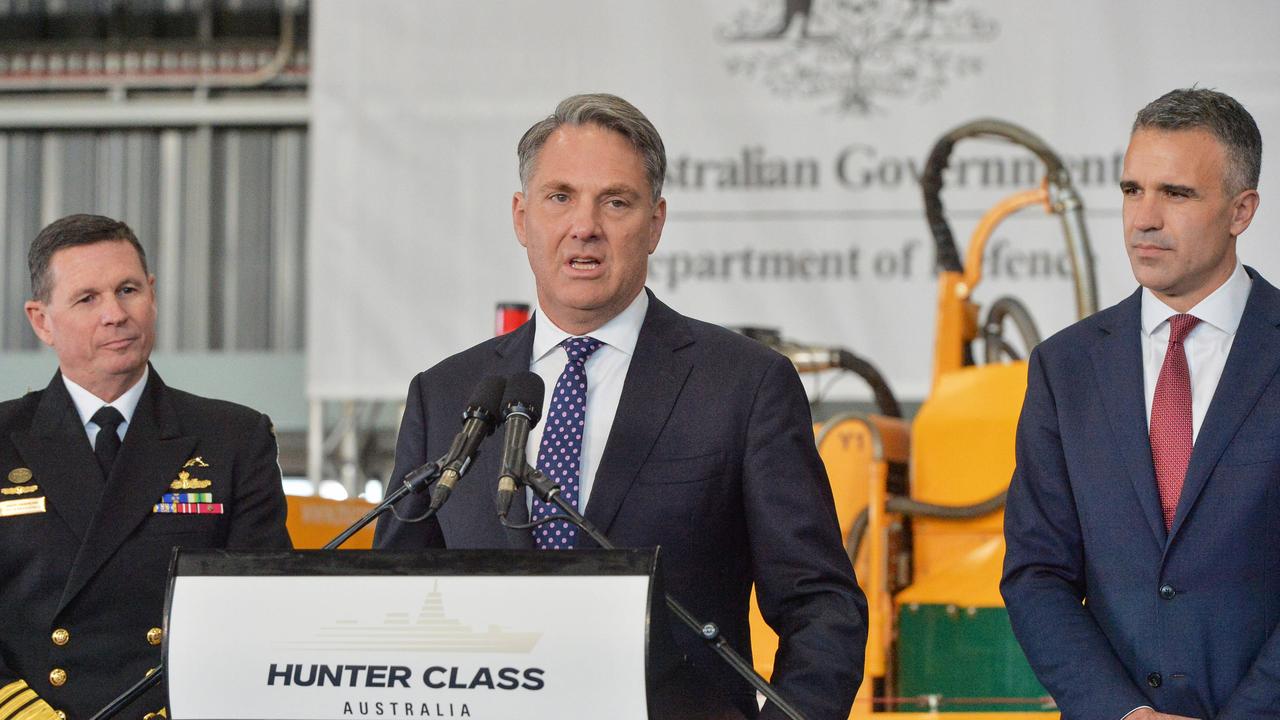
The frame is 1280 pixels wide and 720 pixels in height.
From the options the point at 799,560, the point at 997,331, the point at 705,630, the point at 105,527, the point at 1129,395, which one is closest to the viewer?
the point at 705,630

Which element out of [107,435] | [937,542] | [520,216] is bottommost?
[937,542]

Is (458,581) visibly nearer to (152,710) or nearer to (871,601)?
(152,710)

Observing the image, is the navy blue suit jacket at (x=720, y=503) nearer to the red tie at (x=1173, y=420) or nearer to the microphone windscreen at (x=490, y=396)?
the microphone windscreen at (x=490, y=396)

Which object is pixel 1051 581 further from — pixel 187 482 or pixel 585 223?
pixel 187 482

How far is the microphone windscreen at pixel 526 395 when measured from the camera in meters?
1.79

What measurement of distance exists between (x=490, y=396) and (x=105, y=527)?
1075 mm

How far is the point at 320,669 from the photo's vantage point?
68.1 inches

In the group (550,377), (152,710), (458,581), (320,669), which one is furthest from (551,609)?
(152,710)

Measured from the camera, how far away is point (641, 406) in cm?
214

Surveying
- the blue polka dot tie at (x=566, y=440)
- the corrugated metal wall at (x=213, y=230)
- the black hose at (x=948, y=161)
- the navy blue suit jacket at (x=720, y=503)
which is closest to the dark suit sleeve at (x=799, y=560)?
the navy blue suit jacket at (x=720, y=503)

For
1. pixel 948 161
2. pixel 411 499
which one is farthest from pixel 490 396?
pixel 948 161

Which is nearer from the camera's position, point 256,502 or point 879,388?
point 256,502

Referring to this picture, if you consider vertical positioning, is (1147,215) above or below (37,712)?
above

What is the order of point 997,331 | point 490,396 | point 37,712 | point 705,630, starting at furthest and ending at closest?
point 997,331, point 37,712, point 490,396, point 705,630
